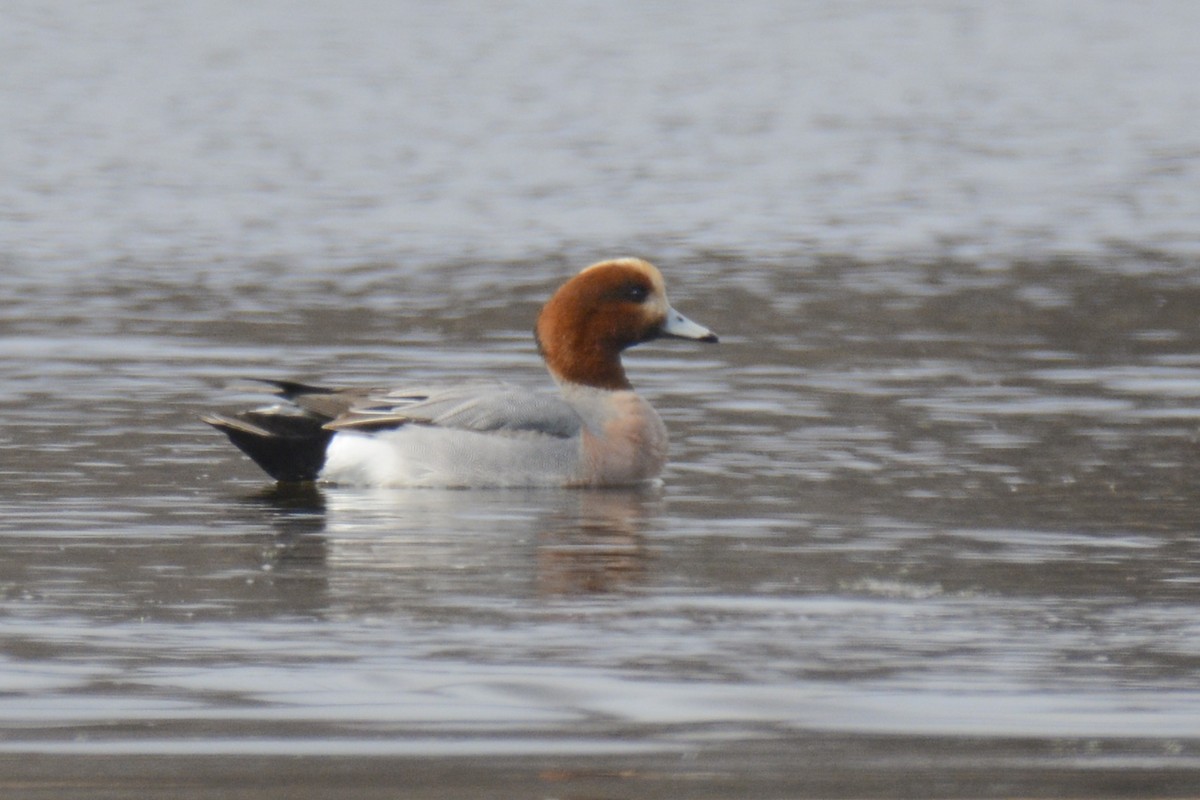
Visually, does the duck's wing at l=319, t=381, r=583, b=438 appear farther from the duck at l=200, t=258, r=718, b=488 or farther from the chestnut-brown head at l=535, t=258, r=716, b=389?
the chestnut-brown head at l=535, t=258, r=716, b=389

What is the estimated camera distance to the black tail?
10242 millimetres

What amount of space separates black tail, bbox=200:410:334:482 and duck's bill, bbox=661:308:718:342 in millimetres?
1647

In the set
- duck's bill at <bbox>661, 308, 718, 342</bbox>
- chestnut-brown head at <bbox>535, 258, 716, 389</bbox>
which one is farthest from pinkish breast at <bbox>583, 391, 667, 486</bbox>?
duck's bill at <bbox>661, 308, 718, 342</bbox>

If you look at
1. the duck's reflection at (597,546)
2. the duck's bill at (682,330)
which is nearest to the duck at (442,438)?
the duck's reflection at (597,546)

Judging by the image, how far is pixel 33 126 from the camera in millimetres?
→ 29703

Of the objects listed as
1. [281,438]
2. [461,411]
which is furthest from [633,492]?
[281,438]

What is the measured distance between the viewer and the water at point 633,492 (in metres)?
5.99

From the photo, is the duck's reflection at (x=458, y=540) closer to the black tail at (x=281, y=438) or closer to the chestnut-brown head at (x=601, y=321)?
the black tail at (x=281, y=438)

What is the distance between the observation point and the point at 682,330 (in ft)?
37.0

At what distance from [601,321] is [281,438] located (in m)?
1.59

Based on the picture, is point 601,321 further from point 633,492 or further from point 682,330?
point 633,492

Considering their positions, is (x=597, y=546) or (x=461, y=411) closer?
(x=597, y=546)

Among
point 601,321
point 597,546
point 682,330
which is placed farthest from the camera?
point 682,330

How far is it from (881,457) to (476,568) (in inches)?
117
